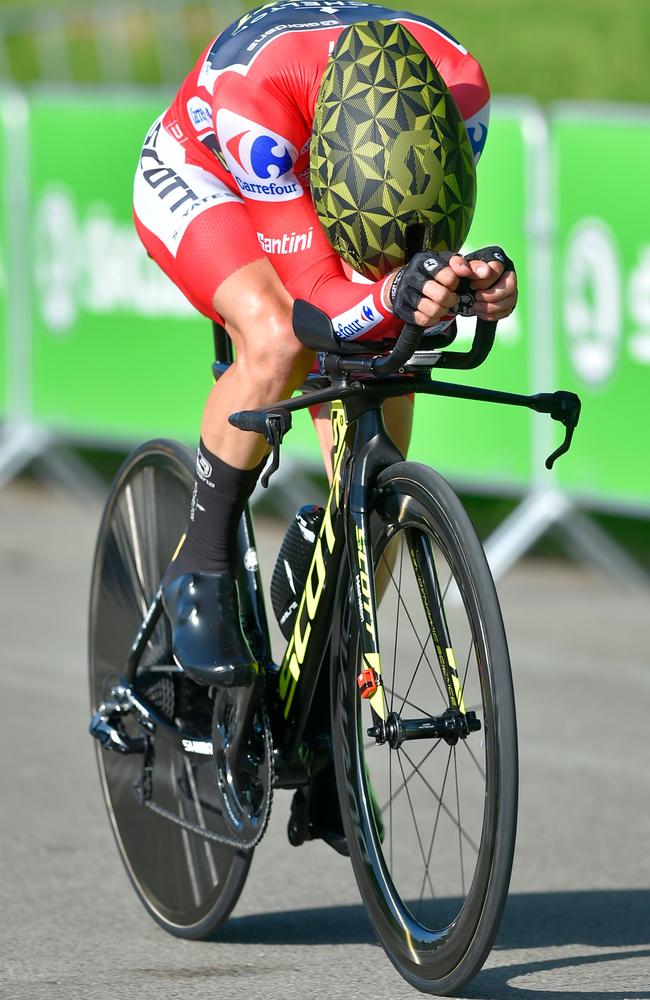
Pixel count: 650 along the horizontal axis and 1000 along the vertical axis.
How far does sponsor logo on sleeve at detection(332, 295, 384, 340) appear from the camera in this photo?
3422mm

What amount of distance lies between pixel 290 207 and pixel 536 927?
1.71m

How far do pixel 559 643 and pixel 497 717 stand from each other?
4.16 m

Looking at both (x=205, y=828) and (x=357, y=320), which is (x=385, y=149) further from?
(x=205, y=828)

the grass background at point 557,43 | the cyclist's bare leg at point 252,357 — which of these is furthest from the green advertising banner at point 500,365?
the grass background at point 557,43

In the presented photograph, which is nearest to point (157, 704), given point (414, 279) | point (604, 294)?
point (414, 279)

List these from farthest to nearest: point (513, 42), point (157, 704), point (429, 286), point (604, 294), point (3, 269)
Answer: point (513, 42) < point (3, 269) < point (604, 294) < point (157, 704) < point (429, 286)

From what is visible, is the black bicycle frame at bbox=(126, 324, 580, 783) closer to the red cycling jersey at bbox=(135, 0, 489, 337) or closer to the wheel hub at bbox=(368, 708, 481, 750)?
the wheel hub at bbox=(368, 708, 481, 750)

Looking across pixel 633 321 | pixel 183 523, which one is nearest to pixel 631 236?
pixel 633 321

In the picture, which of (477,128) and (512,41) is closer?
(477,128)

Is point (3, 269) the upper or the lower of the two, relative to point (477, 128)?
lower

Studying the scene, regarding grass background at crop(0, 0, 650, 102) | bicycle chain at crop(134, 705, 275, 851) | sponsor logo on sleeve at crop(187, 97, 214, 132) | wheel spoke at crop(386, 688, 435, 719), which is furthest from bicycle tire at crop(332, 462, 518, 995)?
grass background at crop(0, 0, 650, 102)

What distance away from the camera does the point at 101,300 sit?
9.91 meters

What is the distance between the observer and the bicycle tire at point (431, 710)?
3.26 meters

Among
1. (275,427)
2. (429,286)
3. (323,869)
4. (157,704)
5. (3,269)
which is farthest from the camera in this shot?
(3,269)
